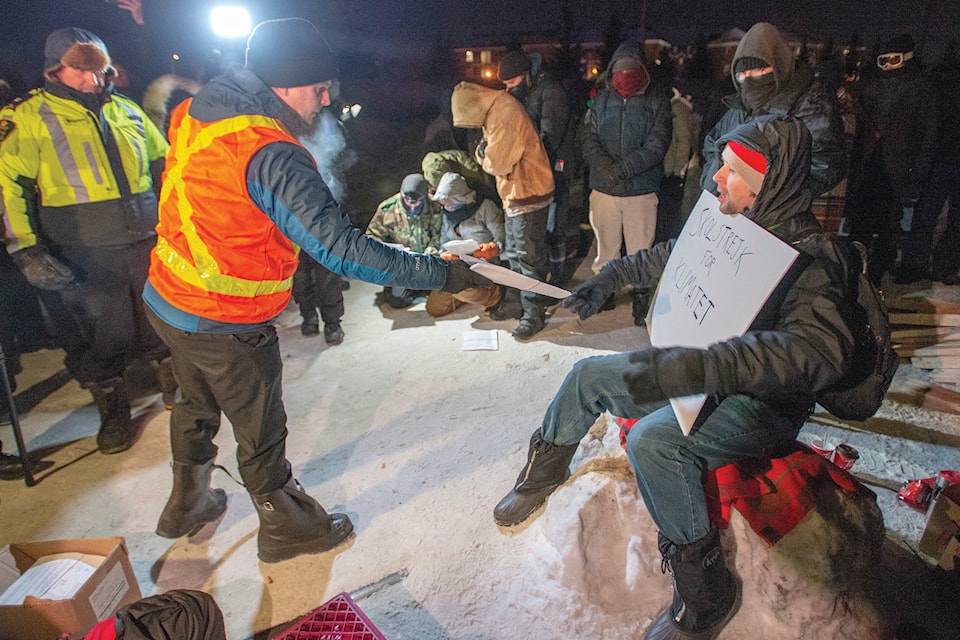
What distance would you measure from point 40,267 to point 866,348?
13.2ft

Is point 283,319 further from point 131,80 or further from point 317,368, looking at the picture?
point 131,80

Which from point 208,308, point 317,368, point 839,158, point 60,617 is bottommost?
point 317,368

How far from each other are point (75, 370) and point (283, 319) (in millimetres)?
2016

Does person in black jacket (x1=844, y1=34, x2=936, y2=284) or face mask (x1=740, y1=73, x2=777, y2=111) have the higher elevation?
face mask (x1=740, y1=73, x2=777, y2=111)

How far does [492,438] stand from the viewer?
3.38 metres

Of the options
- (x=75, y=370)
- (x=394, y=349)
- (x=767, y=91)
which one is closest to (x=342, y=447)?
(x=394, y=349)

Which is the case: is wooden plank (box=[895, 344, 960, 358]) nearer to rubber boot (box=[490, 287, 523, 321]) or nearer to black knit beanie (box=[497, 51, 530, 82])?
rubber boot (box=[490, 287, 523, 321])

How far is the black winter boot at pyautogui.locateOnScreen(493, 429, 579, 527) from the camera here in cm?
238

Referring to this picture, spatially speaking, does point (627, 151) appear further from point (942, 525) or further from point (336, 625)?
point (336, 625)

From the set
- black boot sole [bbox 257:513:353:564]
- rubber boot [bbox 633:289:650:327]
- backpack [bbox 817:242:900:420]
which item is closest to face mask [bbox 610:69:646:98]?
rubber boot [bbox 633:289:650:327]

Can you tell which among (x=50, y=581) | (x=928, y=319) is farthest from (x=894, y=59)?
(x=50, y=581)

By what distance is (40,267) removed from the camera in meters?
3.10

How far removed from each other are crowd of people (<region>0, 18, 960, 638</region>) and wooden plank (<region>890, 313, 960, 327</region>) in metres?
1.28

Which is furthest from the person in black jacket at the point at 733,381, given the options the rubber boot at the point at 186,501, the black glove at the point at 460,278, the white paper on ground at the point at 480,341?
the white paper on ground at the point at 480,341
